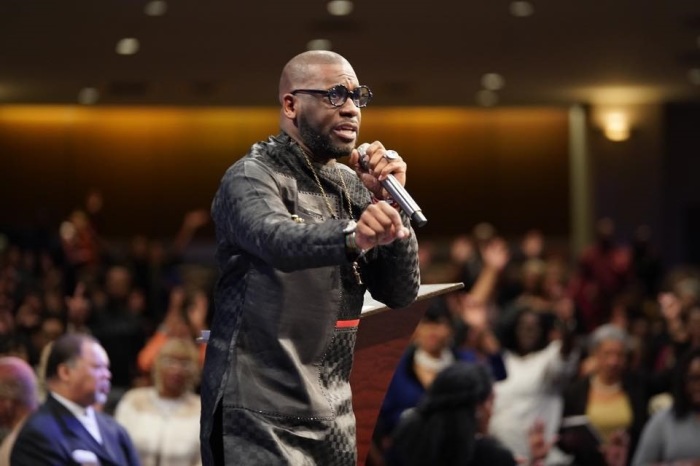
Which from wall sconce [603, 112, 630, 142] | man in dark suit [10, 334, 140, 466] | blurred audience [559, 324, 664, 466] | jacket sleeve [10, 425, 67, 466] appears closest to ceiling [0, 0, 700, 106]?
wall sconce [603, 112, 630, 142]

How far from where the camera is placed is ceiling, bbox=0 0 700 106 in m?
10.7

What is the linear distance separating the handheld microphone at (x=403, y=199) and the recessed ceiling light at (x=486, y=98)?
13108mm

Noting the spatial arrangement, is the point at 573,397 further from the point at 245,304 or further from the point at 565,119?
the point at 565,119

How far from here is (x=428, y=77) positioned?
14.0 meters

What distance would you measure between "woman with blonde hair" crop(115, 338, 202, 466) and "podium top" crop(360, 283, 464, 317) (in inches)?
102

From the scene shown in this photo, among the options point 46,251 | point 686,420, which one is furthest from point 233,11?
point 686,420

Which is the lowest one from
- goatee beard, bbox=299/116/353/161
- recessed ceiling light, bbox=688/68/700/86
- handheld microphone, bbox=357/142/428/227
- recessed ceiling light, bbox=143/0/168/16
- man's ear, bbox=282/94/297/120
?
handheld microphone, bbox=357/142/428/227

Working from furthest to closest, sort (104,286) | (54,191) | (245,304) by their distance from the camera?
1. (54,191)
2. (104,286)
3. (245,304)

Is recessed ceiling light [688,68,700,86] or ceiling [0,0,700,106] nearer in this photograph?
ceiling [0,0,700,106]

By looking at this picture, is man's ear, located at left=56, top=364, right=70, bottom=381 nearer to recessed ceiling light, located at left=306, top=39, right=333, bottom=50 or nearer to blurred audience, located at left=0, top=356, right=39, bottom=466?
blurred audience, located at left=0, top=356, right=39, bottom=466

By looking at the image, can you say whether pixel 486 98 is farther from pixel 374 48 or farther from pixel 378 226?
pixel 378 226

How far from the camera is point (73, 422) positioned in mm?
4000

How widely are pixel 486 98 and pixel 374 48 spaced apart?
381 cm

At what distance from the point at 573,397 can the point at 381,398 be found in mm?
3265
